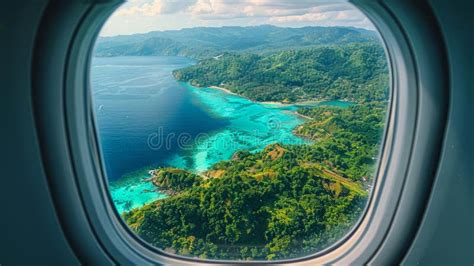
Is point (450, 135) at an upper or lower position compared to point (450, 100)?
lower

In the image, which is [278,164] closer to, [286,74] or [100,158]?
[286,74]

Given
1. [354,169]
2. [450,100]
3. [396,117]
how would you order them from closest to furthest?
[450,100] < [396,117] < [354,169]

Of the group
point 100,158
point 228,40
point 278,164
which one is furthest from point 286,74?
point 100,158

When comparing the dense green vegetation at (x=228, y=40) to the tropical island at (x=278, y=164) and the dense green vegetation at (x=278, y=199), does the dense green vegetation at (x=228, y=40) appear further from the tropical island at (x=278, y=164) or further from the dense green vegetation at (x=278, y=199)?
the dense green vegetation at (x=278, y=199)

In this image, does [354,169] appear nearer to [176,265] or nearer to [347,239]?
[347,239]

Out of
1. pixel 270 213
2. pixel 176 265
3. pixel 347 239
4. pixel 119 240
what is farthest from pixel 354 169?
pixel 119 240

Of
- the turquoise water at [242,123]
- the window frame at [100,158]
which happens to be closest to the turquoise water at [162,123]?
the turquoise water at [242,123]
